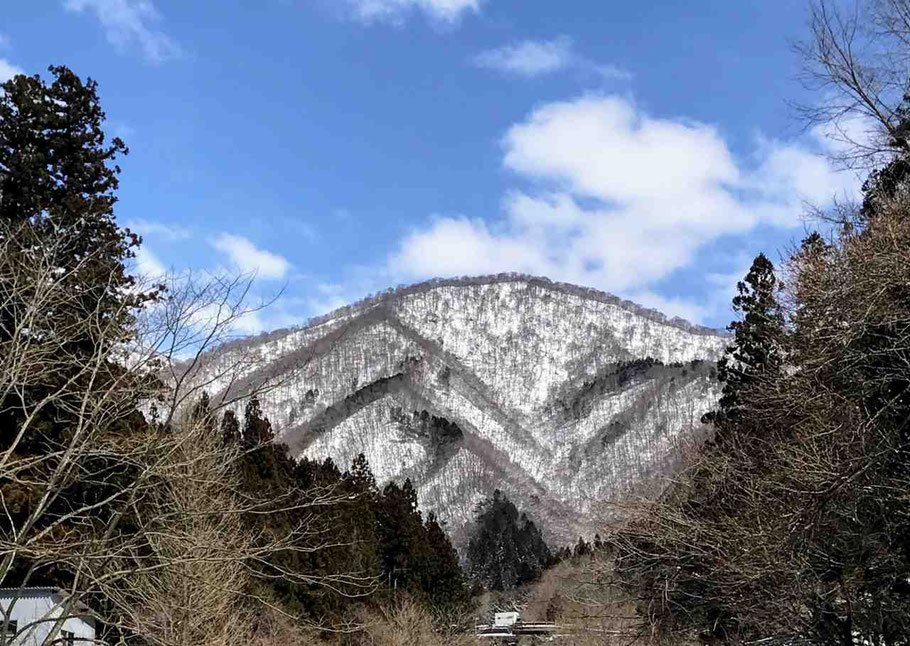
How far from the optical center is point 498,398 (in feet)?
563

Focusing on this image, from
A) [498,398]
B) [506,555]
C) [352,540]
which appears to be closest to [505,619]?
[506,555]

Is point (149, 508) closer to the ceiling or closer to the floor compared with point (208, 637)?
closer to the ceiling

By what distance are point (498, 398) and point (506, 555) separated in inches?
3258

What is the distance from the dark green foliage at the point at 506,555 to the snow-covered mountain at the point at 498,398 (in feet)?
49.5

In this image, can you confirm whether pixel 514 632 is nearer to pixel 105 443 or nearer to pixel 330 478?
pixel 330 478

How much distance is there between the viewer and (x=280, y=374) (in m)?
9.86

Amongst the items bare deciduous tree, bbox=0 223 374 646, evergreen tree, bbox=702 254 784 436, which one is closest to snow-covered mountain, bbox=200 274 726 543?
evergreen tree, bbox=702 254 784 436

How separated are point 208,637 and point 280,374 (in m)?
9.06

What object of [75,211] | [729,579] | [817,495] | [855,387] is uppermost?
[75,211]

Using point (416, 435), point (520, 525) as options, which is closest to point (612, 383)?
point (416, 435)

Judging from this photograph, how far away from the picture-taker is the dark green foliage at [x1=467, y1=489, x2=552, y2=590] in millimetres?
Answer: 86312

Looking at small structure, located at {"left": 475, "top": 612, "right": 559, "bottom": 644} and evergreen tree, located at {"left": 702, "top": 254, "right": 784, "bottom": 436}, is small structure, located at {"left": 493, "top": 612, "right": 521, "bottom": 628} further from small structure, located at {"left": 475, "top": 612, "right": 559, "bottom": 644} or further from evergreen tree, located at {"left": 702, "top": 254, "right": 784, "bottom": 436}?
evergreen tree, located at {"left": 702, "top": 254, "right": 784, "bottom": 436}

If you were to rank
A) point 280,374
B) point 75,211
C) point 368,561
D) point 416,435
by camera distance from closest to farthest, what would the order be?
point 280,374, point 75,211, point 368,561, point 416,435

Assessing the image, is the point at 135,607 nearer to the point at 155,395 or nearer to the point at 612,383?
the point at 155,395
